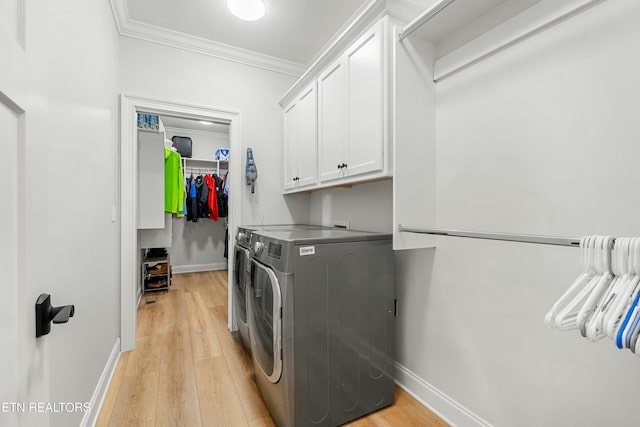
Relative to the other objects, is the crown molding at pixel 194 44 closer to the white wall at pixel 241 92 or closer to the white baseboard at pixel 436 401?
the white wall at pixel 241 92

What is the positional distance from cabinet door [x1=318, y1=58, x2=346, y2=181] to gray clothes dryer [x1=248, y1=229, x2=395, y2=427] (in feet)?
2.11

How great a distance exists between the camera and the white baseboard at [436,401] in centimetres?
138

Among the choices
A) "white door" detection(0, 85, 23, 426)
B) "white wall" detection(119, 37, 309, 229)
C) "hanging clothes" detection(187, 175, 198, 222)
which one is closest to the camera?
"white door" detection(0, 85, 23, 426)

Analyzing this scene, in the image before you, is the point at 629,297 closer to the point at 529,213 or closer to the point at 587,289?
the point at 587,289

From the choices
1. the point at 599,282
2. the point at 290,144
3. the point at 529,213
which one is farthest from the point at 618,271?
the point at 290,144

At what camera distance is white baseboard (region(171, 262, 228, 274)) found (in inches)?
190

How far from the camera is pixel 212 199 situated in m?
4.62

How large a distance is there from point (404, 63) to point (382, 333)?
1495mm

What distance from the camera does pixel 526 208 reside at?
1169mm

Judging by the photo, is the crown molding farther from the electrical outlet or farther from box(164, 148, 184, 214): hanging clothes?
the electrical outlet

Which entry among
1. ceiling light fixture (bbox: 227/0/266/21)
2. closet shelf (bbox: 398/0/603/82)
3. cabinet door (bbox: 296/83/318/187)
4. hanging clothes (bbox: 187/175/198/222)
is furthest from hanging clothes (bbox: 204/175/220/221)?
closet shelf (bbox: 398/0/603/82)

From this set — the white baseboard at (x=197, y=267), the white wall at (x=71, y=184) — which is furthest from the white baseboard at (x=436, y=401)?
the white baseboard at (x=197, y=267)

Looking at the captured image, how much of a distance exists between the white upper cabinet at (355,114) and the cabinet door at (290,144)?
285 millimetres

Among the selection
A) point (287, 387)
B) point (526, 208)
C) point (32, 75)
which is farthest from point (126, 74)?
point (526, 208)
